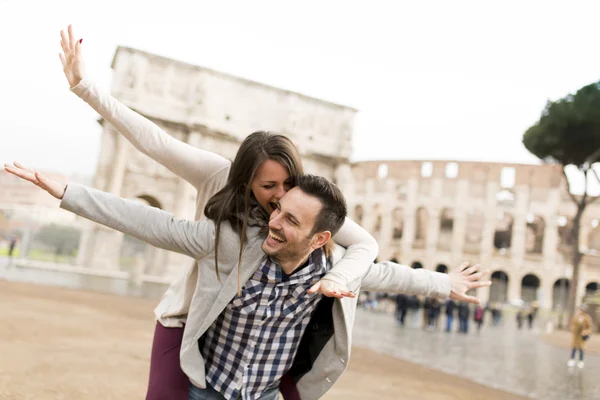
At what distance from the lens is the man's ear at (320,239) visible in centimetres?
173

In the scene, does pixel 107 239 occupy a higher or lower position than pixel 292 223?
lower

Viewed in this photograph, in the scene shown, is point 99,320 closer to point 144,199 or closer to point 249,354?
point 249,354

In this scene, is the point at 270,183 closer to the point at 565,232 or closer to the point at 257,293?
the point at 257,293

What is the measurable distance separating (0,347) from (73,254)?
2340 centimetres

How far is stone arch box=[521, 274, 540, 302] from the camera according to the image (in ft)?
125

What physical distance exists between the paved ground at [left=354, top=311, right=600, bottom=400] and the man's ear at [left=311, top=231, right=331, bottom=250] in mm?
6010

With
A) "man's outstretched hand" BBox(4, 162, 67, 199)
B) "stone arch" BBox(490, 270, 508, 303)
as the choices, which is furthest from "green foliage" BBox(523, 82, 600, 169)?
"man's outstretched hand" BBox(4, 162, 67, 199)

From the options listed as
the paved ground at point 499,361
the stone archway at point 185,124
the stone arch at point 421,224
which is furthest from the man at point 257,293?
the stone arch at point 421,224

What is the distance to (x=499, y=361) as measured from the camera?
10.1 metres

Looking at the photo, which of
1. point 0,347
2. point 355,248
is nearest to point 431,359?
point 0,347

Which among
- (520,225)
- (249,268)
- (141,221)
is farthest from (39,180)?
(520,225)

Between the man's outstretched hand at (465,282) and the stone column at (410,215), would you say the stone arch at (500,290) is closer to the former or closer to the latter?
the stone column at (410,215)

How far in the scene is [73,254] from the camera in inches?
1077

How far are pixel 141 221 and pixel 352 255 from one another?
699mm
